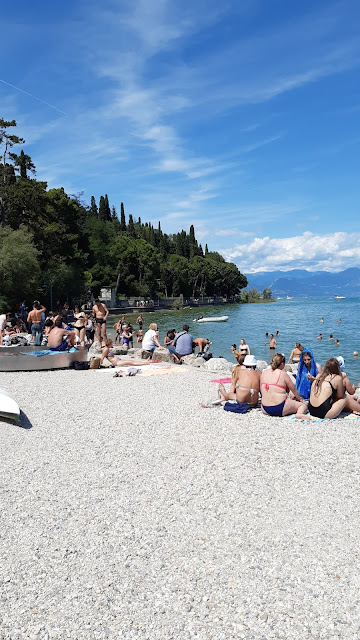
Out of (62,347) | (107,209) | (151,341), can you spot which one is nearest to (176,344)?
(151,341)

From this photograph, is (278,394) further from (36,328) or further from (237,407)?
(36,328)

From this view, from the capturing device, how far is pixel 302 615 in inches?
145

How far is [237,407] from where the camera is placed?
9164 millimetres

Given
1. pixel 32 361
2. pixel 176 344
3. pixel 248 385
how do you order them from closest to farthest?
pixel 248 385 → pixel 32 361 → pixel 176 344

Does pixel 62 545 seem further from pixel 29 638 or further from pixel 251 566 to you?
pixel 251 566

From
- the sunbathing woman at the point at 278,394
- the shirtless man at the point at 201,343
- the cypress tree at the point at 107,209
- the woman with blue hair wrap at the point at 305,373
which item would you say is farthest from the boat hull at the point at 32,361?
the cypress tree at the point at 107,209

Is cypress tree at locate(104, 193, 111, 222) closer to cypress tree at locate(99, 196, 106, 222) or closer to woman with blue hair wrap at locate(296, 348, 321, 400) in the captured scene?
cypress tree at locate(99, 196, 106, 222)

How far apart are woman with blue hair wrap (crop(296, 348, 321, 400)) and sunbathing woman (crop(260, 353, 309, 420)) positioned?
0.93 m

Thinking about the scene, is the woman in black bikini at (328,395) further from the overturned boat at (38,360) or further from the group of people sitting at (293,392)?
the overturned boat at (38,360)

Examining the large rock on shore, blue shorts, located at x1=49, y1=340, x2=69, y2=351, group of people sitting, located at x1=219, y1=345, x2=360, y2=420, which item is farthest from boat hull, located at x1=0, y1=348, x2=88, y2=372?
group of people sitting, located at x1=219, y1=345, x2=360, y2=420

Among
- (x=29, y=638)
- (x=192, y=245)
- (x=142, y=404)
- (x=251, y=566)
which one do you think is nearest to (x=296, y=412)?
(x=142, y=404)

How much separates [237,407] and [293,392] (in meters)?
1.03

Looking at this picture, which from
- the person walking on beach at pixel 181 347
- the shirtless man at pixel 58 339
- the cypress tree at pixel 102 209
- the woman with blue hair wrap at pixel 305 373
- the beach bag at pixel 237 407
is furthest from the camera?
the cypress tree at pixel 102 209

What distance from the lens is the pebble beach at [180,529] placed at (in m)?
3.69
